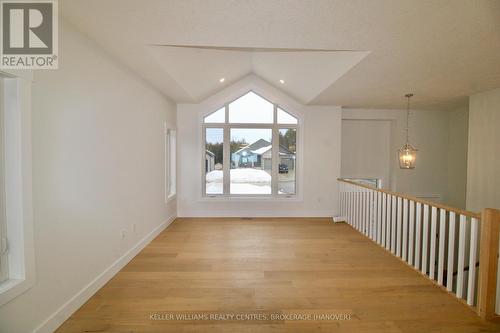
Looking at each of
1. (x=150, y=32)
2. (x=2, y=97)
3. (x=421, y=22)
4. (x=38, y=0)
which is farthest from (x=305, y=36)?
(x=2, y=97)

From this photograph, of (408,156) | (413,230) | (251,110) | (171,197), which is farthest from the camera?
(251,110)

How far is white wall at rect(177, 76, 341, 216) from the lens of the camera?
5793 millimetres

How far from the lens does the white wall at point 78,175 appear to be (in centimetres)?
192

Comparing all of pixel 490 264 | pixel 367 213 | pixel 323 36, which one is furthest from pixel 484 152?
pixel 323 36

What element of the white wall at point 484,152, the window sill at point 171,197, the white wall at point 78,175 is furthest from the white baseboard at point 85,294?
the white wall at point 484,152

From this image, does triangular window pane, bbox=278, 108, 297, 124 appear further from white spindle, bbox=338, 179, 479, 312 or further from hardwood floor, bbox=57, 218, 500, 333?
hardwood floor, bbox=57, 218, 500, 333

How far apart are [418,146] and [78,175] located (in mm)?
7134

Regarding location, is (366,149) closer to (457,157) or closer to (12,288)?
(457,157)

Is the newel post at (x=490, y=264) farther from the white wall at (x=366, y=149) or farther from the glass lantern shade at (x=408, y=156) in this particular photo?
the white wall at (x=366, y=149)

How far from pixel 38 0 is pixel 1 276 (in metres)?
2.04

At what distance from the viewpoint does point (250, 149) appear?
5.98m

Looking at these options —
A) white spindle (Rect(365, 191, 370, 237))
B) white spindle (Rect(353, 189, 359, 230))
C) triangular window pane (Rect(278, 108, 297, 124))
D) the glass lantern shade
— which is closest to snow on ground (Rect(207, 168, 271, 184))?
triangular window pane (Rect(278, 108, 297, 124))

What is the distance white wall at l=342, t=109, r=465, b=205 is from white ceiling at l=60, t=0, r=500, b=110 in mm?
1959

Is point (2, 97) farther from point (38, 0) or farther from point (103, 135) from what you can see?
point (103, 135)
